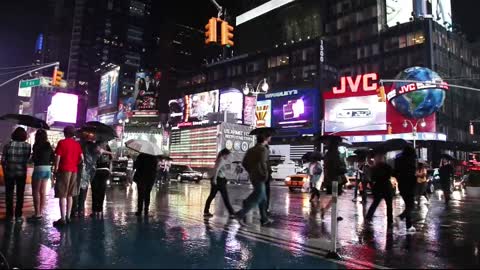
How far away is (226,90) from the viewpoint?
191 feet

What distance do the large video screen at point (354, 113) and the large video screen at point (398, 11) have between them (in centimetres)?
1855

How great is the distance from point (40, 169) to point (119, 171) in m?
20.6

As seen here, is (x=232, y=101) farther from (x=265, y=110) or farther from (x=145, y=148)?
(x=145, y=148)

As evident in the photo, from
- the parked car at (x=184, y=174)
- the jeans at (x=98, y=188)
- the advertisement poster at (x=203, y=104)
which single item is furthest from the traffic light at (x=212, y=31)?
the advertisement poster at (x=203, y=104)

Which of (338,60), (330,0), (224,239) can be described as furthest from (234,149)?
(330,0)

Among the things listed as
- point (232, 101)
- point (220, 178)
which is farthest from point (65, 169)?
point (232, 101)

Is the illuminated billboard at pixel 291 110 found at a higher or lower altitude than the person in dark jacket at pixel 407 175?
higher

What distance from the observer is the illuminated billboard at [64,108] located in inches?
2638

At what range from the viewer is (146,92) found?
269 feet

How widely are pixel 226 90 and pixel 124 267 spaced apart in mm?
53637

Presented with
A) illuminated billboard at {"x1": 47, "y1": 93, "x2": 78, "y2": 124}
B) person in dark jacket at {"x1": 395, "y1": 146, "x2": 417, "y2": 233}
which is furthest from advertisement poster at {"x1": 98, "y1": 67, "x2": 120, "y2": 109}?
→ person in dark jacket at {"x1": 395, "y1": 146, "x2": 417, "y2": 233}

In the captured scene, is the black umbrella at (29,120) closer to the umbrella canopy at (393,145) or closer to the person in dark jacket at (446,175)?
the umbrella canopy at (393,145)

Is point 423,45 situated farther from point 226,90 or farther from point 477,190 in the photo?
point 477,190

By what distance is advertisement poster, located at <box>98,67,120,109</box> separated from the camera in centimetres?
7800
